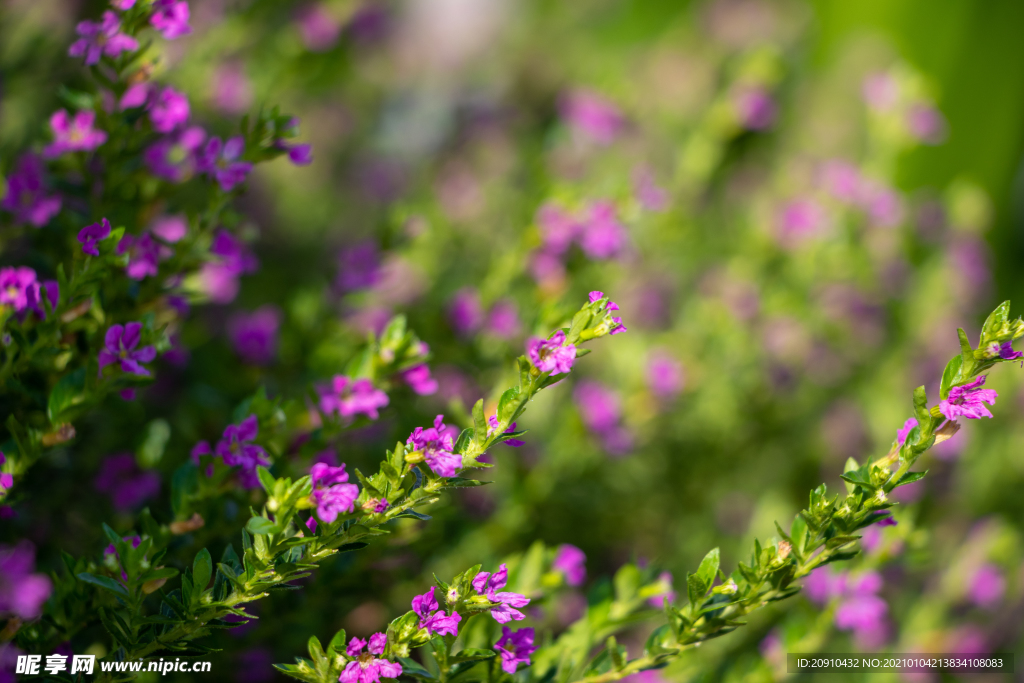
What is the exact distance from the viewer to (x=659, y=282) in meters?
2.68

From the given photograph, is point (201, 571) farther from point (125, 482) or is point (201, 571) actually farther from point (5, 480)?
point (125, 482)

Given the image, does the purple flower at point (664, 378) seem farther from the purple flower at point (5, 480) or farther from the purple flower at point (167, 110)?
the purple flower at point (5, 480)

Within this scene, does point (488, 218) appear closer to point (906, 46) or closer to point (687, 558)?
point (687, 558)

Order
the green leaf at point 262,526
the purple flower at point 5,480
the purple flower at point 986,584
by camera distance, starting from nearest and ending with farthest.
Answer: the green leaf at point 262,526, the purple flower at point 5,480, the purple flower at point 986,584

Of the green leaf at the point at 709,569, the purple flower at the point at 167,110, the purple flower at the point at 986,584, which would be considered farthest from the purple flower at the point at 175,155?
the purple flower at the point at 986,584

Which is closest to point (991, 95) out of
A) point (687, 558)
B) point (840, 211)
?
point (840, 211)

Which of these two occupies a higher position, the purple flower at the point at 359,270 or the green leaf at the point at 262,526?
the purple flower at the point at 359,270

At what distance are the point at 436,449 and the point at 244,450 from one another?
1.08 feet

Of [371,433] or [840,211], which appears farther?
[840,211]

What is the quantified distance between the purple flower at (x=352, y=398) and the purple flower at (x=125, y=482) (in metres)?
0.38

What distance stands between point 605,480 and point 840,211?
1.06 metres

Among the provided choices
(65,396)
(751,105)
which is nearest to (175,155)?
(65,396)

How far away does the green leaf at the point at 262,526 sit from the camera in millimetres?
859

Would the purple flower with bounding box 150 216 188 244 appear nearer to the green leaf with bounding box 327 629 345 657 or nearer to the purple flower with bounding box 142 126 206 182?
the purple flower with bounding box 142 126 206 182
